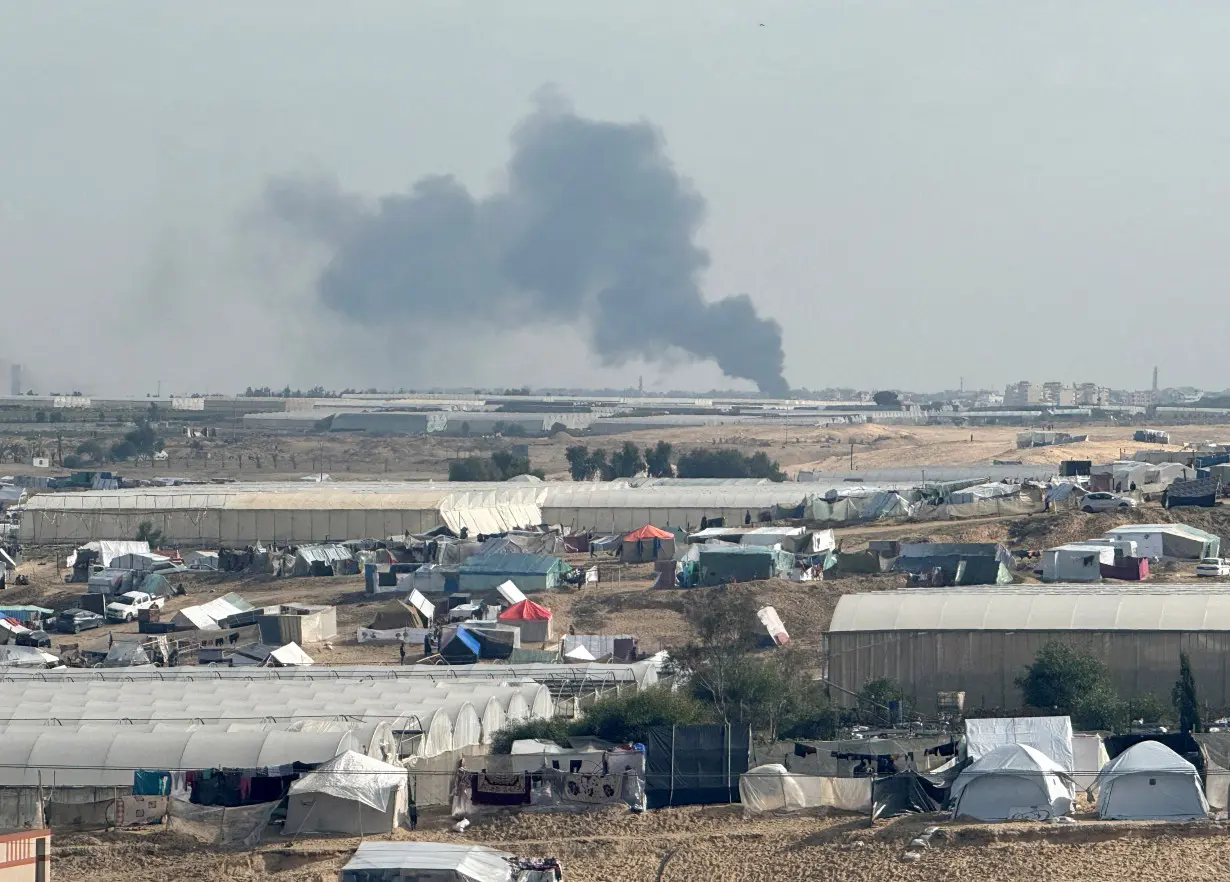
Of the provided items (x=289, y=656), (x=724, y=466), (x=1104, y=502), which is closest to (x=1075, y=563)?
(x=1104, y=502)

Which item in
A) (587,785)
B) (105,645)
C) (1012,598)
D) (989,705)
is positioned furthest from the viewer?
(105,645)

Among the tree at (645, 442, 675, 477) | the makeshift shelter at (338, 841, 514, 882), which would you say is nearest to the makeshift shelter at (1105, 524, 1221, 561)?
the makeshift shelter at (338, 841, 514, 882)

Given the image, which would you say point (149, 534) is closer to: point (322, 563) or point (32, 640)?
point (322, 563)

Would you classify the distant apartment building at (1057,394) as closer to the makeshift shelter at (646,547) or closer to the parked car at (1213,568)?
the makeshift shelter at (646,547)

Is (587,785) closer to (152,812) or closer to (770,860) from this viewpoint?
(770,860)

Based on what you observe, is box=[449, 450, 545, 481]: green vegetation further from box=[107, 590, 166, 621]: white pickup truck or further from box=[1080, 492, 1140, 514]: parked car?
box=[107, 590, 166, 621]: white pickup truck

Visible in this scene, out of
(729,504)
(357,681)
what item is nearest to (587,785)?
(357,681)

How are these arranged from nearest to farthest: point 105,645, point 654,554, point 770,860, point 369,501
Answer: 1. point 770,860
2. point 105,645
3. point 654,554
4. point 369,501
